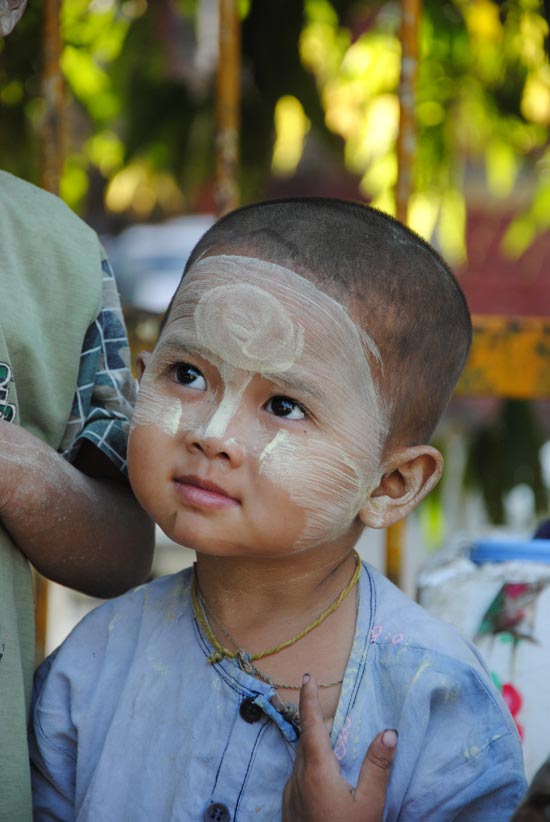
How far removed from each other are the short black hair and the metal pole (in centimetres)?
90

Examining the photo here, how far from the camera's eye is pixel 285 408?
1628 millimetres

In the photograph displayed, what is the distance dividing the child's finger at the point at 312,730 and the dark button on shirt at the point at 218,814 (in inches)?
7.1

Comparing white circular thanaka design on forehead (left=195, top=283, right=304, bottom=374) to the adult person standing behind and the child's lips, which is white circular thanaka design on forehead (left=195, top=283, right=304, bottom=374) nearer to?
the child's lips

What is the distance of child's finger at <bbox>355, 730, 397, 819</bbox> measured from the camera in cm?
150

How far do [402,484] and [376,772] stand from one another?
17.5 inches

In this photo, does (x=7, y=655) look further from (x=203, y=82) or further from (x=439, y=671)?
(x=203, y=82)

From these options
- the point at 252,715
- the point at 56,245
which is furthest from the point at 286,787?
the point at 56,245

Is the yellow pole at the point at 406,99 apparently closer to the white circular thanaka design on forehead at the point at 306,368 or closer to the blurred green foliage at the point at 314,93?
the blurred green foliage at the point at 314,93

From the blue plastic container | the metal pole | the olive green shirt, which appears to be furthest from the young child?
the metal pole

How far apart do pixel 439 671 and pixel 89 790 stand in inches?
21.5

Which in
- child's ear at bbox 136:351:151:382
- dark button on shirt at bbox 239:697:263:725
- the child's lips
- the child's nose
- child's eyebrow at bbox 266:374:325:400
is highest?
child's eyebrow at bbox 266:374:325:400

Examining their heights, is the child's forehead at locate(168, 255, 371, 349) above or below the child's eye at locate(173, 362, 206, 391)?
above

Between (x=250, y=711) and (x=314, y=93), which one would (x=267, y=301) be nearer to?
(x=250, y=711)

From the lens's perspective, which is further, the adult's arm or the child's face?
the adult's arm
